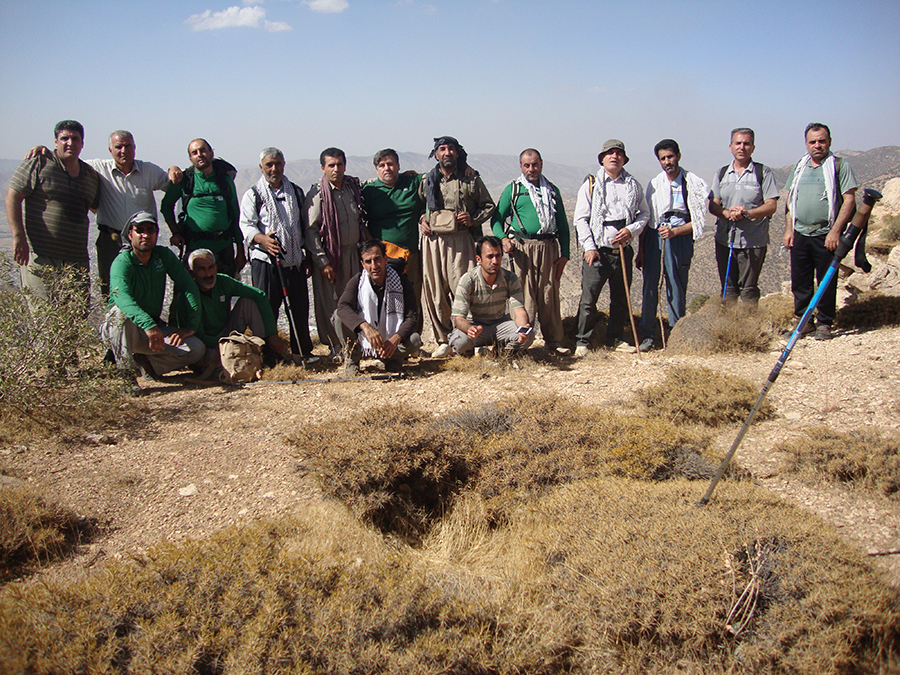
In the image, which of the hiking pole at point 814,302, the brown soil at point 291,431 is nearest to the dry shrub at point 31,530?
the brown soil at point 291,431

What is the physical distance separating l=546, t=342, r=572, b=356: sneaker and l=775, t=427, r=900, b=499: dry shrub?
3145 millimetres

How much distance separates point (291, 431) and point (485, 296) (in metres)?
2.64

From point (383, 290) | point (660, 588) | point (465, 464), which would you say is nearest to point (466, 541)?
point (465, 464)

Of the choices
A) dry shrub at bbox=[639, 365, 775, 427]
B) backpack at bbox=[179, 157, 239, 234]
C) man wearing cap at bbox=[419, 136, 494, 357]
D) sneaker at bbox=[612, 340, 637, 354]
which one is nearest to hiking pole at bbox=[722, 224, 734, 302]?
sneaker at bbox=[612, 340, 637, 354]

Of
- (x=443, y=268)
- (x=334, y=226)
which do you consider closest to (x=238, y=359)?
(x=334, y=226)

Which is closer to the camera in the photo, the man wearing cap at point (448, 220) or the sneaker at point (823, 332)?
the man wearing cap at point (448, 220)

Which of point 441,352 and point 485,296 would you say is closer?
point 485,296

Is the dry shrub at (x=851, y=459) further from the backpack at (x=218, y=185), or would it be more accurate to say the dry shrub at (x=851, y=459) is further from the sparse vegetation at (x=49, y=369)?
the backpack at (x=218, y=185)

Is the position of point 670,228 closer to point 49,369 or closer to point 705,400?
point 705,400

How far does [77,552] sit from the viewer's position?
10.4 ft

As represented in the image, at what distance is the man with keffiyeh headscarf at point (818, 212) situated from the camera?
619 centimetres

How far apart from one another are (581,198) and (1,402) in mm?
5853

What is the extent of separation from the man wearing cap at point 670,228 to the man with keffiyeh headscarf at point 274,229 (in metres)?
4.05

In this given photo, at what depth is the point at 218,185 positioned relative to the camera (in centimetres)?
623
